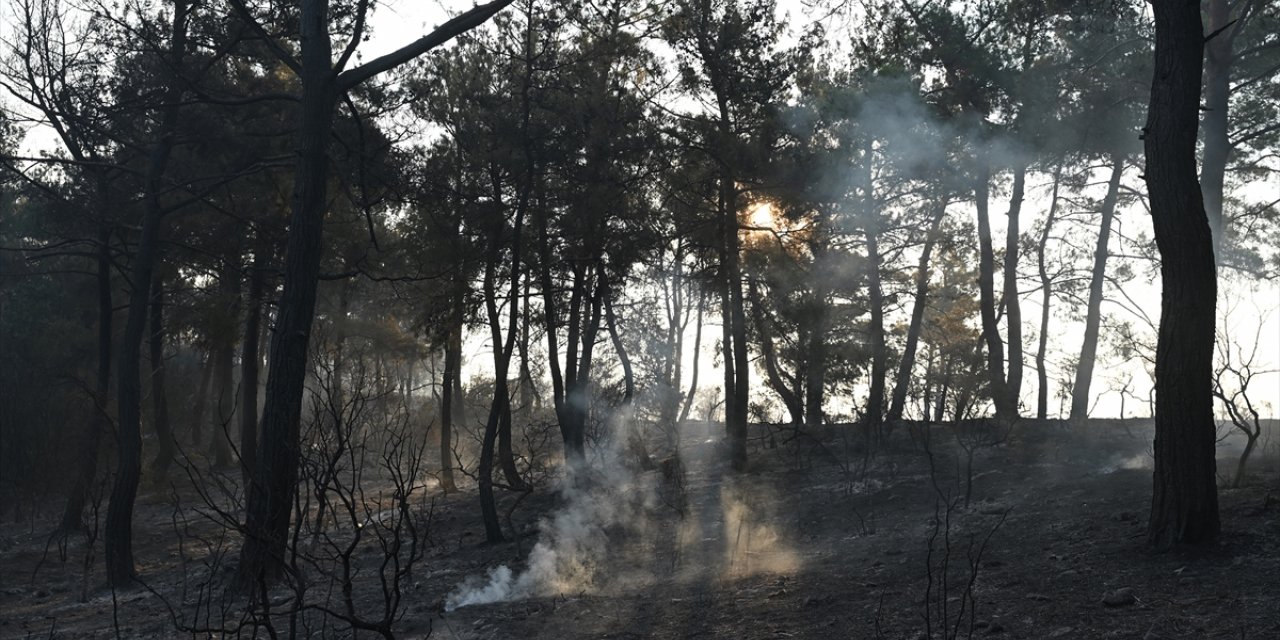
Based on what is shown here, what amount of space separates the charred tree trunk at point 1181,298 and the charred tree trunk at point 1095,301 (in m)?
14.9

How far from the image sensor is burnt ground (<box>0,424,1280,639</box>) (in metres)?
7.10

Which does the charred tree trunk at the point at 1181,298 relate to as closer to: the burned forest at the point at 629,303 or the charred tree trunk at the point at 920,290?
the burned forest at the point at 629,303

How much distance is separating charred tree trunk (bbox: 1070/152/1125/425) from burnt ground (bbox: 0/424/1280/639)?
432 centimetres

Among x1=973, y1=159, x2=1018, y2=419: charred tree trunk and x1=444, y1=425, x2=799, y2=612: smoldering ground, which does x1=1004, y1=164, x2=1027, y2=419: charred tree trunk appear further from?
x1=444, y1=425, x2=799, y2=612: smoldering ground

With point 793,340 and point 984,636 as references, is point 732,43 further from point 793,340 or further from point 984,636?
point 984,636

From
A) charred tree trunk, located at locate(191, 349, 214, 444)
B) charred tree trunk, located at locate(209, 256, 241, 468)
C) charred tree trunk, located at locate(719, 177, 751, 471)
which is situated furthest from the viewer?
charred tree trunk, located at locate(191, 349, 214, 444)

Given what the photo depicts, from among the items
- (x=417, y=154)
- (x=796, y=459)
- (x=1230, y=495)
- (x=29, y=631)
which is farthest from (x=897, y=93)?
(x=29, y=631)

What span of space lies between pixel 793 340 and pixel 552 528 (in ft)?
25.8

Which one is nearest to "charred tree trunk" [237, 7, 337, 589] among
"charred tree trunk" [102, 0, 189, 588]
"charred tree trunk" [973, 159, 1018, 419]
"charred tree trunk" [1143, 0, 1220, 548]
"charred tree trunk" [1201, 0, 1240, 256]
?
"charred tree trunk" [102, 0, 189, 588]

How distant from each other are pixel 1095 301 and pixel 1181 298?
16862mm

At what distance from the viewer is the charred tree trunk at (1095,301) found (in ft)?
73.8

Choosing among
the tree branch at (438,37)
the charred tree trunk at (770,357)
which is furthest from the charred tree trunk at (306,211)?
the charred tree trunk at (770,357)

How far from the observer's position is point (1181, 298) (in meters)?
7.86

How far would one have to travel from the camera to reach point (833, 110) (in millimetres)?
21828
